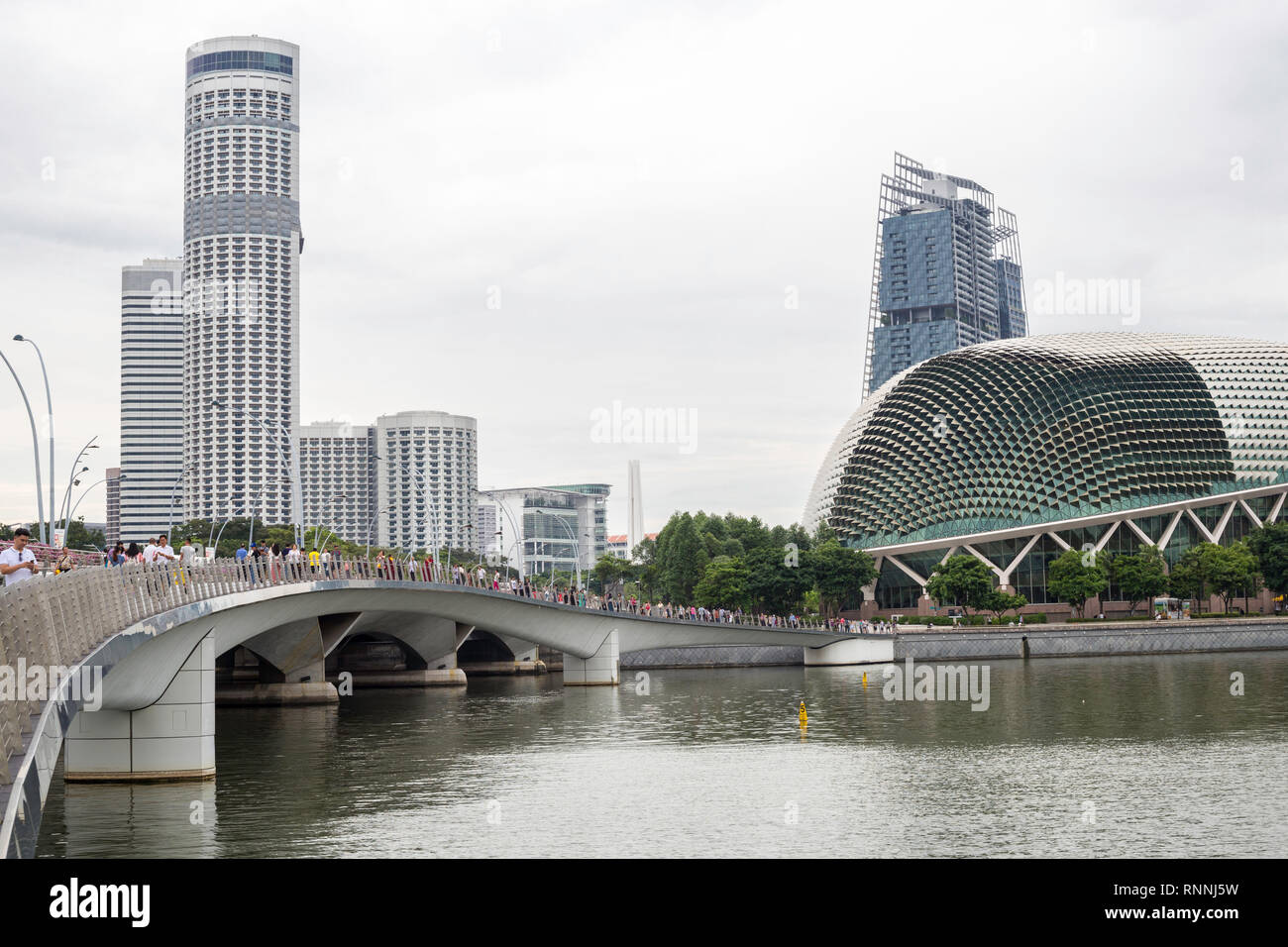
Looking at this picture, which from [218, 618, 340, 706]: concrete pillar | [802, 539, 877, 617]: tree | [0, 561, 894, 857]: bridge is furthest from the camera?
[802, 539, 877, 617]: tree

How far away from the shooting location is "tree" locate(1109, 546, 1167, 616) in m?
107

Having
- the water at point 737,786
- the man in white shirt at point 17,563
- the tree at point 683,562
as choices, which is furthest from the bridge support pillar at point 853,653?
the man in white shirt at point 17,563

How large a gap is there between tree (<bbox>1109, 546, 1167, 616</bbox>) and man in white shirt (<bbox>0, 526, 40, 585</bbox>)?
323ft

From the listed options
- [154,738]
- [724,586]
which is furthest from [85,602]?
[724,586]

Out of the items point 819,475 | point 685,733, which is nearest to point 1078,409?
point 819,475

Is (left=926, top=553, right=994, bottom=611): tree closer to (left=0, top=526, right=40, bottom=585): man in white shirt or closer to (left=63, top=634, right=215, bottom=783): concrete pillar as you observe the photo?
(left=63, top=634, right=215, bottom=783): concrete pillar

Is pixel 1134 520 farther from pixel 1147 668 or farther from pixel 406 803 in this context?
pixel 406 803

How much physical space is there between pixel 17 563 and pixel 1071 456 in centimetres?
11599

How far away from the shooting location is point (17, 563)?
18594 millimetres

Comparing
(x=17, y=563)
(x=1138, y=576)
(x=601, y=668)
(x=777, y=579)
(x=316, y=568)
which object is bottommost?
(x=601, y=668)

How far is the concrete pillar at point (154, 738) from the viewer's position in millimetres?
34031

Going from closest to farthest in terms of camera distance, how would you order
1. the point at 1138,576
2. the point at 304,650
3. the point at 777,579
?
the point at 304,650
the point at 1138,576
the point at 777,579

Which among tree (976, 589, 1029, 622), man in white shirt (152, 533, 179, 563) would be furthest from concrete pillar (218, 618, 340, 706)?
tree (976, 589, 1029, 622)

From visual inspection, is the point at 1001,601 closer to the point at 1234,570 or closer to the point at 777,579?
the point at 777,579
